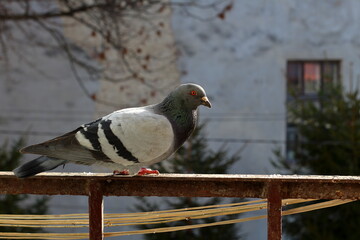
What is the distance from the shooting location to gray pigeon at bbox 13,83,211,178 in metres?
2.69

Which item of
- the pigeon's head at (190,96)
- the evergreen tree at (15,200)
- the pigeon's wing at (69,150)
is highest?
the pigeon's head at (190,96)

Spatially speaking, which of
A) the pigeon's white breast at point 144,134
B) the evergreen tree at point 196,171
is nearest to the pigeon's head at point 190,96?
the pigeon's white breast at point 144,134

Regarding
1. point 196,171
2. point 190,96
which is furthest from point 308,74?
point 190,96

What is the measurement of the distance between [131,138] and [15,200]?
4952mm

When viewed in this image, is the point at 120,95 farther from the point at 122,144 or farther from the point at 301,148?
the point at 122,144

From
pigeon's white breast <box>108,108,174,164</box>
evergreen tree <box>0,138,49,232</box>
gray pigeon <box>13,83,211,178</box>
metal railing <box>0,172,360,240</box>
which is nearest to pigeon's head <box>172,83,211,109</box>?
gray pigeon <box>13,83,211,178</box>

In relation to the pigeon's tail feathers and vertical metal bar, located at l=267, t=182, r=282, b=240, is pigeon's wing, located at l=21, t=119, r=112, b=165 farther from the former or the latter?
vertical metal bar, located at l=267, t=182, r=282, b=240

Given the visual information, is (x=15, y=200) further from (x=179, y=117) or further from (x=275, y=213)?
(x=275, y=213)

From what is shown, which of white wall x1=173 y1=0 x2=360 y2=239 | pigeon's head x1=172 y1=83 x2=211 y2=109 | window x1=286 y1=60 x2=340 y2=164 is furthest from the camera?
window x1=286 y1=60 x2=340 y2=164

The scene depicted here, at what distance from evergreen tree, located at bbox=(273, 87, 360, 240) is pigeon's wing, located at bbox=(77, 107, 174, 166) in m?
4.45

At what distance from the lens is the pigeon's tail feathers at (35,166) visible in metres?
2.62

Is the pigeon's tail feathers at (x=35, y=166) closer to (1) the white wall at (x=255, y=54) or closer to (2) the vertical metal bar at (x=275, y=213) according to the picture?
(2) the vertical metal bar at (x=275, y=213)

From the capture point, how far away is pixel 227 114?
8.34 m

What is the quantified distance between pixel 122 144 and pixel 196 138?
4.45 m
